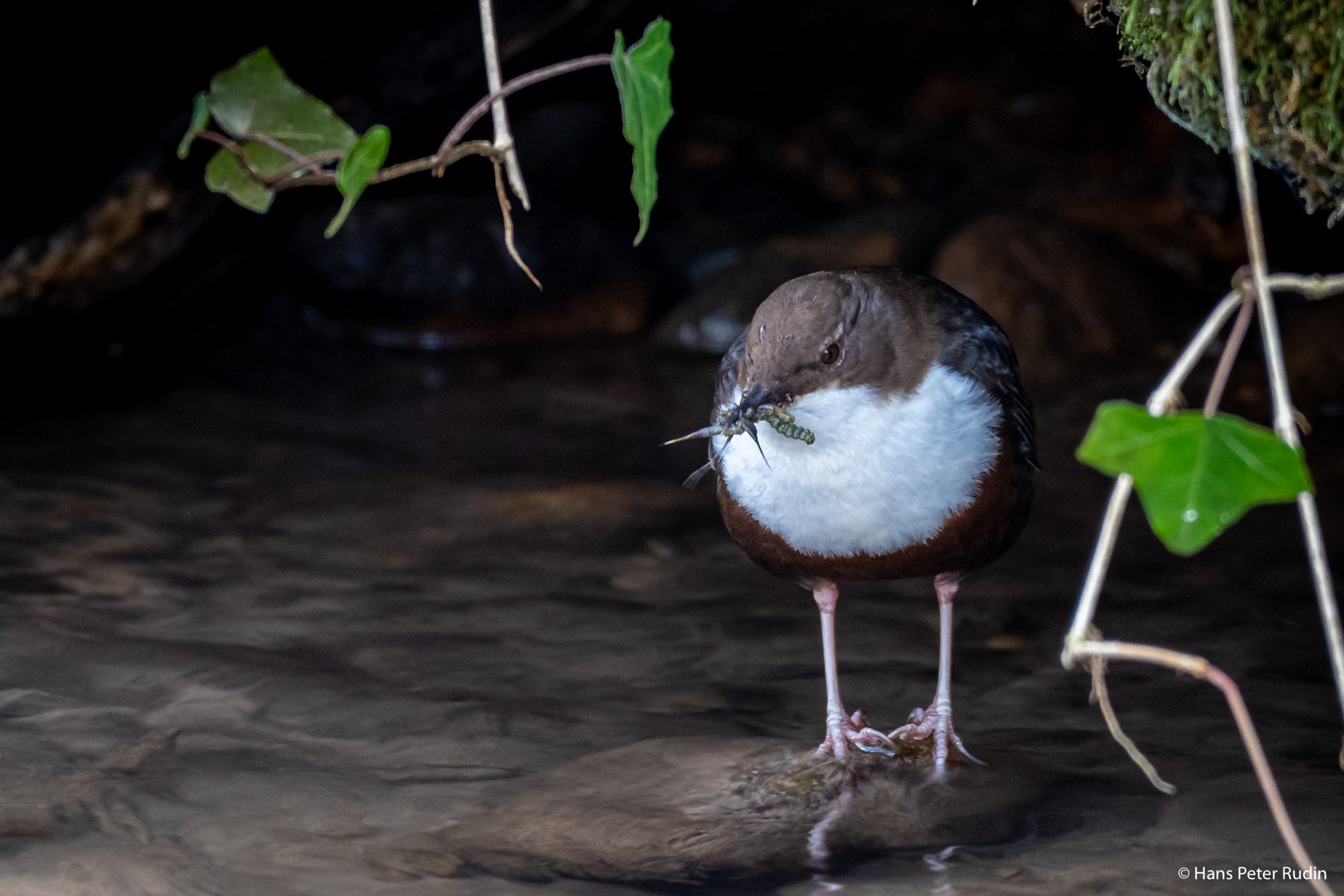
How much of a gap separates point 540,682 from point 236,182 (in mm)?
1661

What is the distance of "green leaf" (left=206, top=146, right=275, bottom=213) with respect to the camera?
2.58 meters

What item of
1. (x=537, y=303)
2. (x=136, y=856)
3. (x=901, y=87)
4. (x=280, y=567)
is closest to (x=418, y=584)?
(x=280, y=567)

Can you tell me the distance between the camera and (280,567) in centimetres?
433

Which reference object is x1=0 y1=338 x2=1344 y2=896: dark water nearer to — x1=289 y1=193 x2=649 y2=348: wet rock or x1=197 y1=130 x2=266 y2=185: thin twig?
x1=197 y1=130 x2=266 y2=185: thin twig

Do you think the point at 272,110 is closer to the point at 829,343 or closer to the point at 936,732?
the point at 829,343

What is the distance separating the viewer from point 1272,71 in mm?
2125

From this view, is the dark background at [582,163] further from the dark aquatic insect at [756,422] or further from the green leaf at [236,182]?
the dark aquatic insect at [756,422]

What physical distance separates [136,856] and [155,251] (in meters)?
3.57

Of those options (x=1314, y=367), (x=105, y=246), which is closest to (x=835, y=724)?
(x=105, y=246)

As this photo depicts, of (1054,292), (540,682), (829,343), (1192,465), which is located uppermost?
(1054,292)

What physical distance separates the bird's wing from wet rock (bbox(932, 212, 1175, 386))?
395 centimetres

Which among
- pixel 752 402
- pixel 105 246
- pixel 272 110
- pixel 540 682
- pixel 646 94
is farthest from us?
pixel 105 246

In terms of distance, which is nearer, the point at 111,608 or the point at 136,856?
the point at 136,856

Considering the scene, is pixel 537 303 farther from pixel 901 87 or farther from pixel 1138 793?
pixel 1138 793
